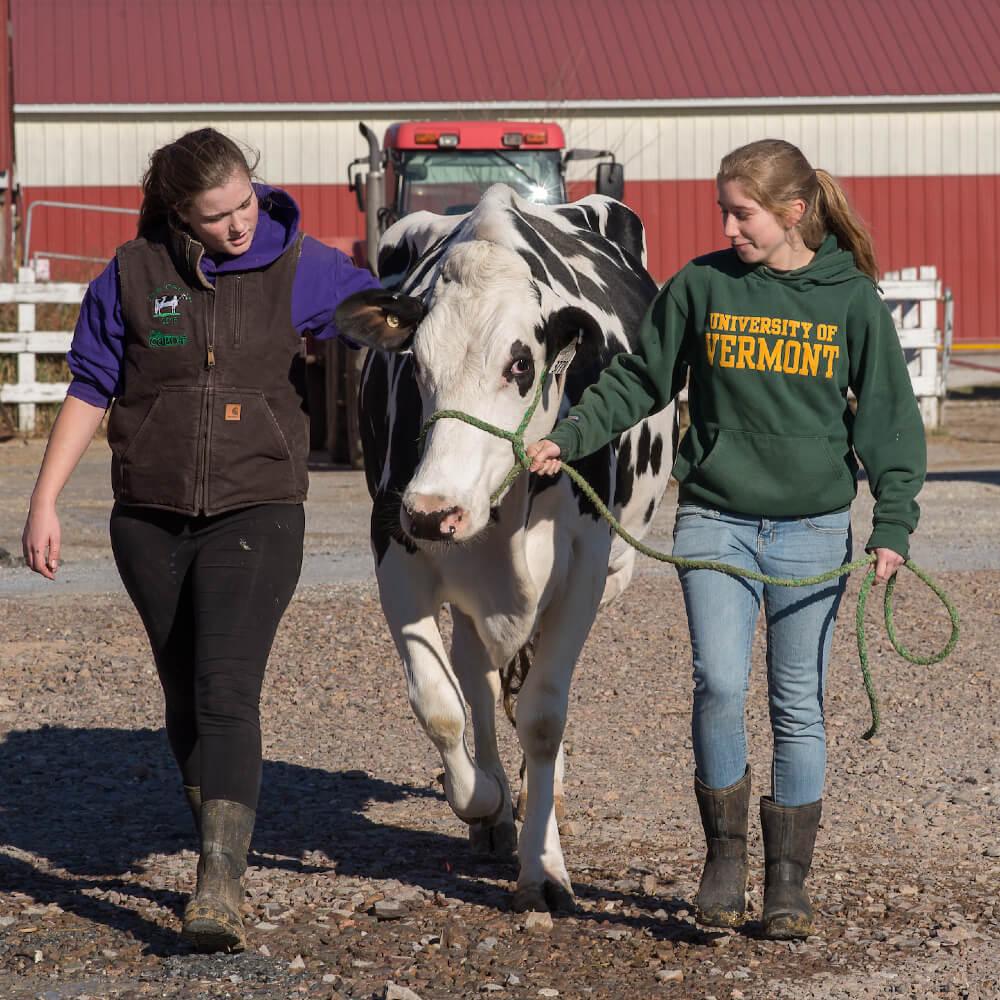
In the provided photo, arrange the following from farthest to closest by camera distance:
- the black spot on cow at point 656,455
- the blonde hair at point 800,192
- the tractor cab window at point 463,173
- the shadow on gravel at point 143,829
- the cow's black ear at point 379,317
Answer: the tractor cab window at point 463,173 < the black spot on cow at point 656,455 < the shadow on gravel at point 143,829 < the cow's black ear at point 379,317 < the blonde hair at point 800,192

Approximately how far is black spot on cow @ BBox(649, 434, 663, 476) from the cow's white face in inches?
62.5

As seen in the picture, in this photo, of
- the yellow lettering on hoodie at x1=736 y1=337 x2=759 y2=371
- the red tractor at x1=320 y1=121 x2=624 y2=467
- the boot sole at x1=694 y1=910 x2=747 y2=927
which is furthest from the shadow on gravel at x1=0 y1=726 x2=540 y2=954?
the red tractor at x1=320 y1=121 x2=624 y2=467

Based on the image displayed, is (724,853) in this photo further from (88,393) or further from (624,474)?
(88,393)

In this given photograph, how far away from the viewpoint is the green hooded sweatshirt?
407cm

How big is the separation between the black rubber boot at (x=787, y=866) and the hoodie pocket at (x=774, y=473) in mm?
702

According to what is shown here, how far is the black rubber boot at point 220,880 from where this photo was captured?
12.8 feet

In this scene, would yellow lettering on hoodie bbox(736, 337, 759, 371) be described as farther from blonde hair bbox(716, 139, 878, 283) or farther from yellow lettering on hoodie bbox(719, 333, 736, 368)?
blonde hair bbox(716, 139, 878, 283)

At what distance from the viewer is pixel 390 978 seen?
154 inches

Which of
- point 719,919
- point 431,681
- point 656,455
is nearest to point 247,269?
point 431,681

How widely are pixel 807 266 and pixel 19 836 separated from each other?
2.82 metres

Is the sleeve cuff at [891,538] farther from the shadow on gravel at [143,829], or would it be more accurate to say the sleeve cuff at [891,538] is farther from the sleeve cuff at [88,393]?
the sleeve cuff at [88,393]

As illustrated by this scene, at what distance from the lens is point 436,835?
525cm

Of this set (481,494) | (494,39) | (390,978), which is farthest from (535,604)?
(494,39)

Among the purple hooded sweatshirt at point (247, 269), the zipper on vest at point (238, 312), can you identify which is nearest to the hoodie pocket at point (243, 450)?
the zipper on vest at point (238, 312)
